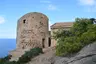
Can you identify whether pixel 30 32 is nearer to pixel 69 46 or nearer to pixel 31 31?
pixel 31 31

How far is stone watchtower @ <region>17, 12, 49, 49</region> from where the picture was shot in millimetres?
38625

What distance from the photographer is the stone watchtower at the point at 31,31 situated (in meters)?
38.6

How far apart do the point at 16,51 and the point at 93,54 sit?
A: 2381cm

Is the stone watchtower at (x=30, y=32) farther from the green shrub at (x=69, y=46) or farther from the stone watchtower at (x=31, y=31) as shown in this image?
the green shrub at (x=69, y=46)

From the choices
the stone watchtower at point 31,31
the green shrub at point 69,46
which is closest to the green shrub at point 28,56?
the stone watchtower at point 31,31

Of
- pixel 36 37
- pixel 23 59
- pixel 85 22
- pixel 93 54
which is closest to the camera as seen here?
pixel 93 54

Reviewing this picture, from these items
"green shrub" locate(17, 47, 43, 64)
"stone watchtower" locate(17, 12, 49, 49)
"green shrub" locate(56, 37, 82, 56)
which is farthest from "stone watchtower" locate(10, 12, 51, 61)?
"green shrub" locate(56, 37, 82, 56)

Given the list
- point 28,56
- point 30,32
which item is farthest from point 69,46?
point 30,32

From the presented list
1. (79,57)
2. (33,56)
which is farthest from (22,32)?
(79,57)

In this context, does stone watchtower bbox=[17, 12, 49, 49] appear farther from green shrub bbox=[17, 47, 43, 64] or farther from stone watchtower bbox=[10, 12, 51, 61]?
green shrub bbox=[17, 47, 43, 64]

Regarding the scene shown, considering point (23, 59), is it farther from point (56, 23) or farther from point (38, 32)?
point (56, 23)

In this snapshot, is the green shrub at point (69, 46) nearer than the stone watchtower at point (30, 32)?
Yes

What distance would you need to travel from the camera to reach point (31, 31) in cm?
3872

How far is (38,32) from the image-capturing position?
38812mm
